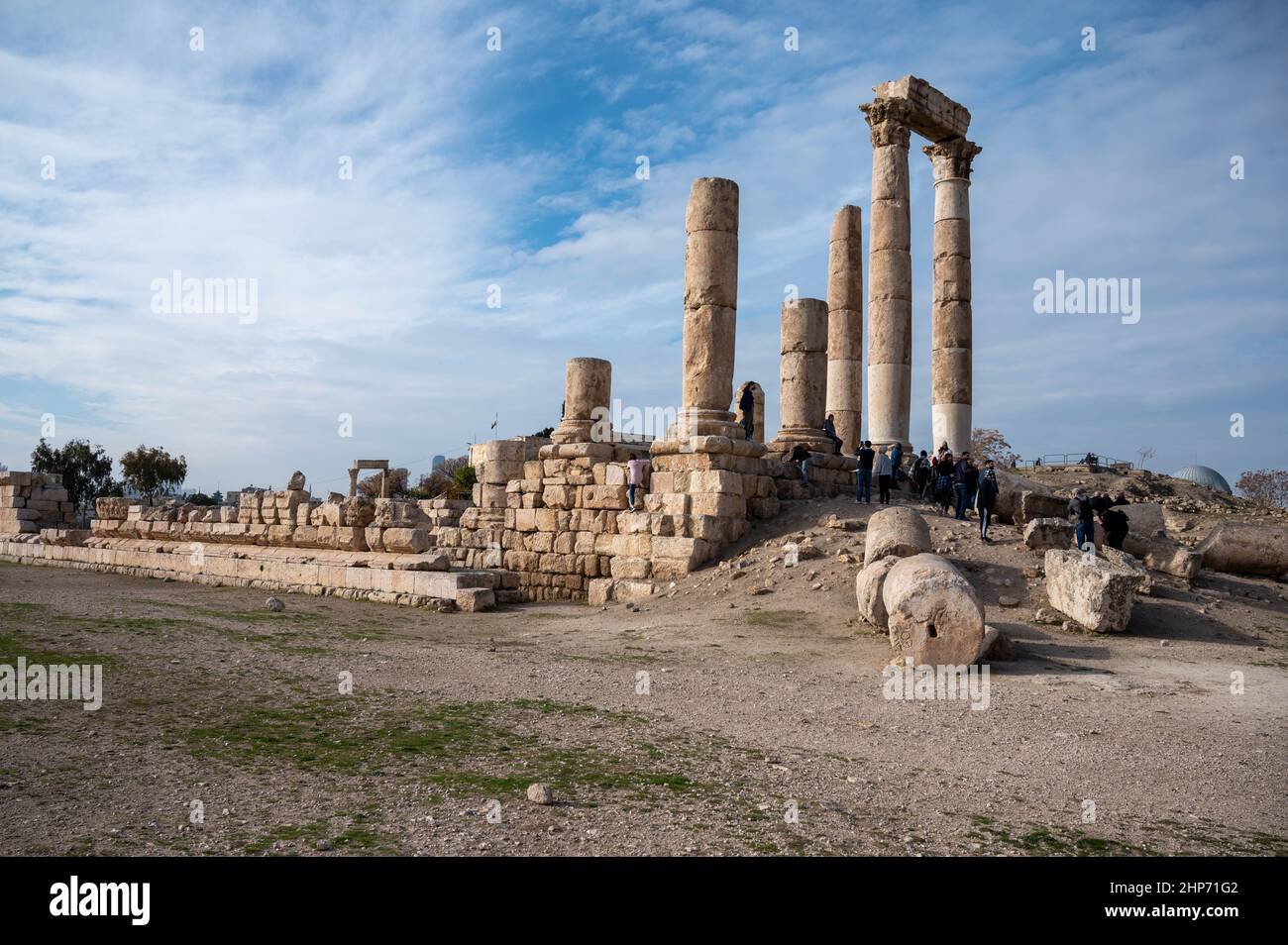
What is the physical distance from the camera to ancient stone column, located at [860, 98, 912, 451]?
2245 cm

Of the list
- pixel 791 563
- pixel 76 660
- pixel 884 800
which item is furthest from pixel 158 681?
pixel 791 563

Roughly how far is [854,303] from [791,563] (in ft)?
36.7

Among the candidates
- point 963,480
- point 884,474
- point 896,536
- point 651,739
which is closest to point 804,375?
point 884,474

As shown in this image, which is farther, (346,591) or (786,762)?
(346,591)

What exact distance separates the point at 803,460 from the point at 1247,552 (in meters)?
7.47

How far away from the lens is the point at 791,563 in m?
13.7

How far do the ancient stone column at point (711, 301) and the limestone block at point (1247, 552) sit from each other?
25.1 ft

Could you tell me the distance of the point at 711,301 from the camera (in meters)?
16.4

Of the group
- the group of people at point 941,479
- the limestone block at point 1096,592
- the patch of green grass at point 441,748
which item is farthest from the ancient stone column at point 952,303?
the patch of green grass at point 441,748

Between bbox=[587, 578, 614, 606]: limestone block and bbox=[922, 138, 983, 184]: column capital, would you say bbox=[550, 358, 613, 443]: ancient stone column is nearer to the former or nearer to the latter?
bbox=[587, 578, 614, 606]: limestone block

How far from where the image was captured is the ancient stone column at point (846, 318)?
22859 millimetres

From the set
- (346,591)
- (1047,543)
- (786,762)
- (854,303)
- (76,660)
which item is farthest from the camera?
(854,303)
